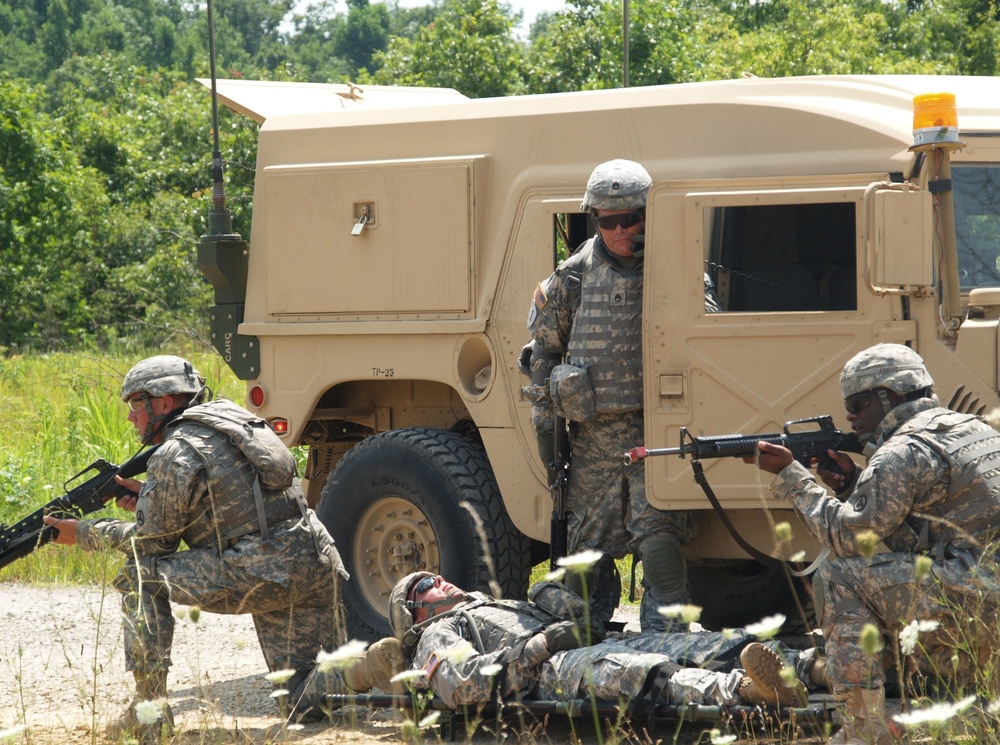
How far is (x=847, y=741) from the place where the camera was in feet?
14.1

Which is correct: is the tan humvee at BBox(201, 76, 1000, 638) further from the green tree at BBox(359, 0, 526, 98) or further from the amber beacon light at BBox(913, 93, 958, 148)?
the green tree at BBox(359, 0, 526, 98)

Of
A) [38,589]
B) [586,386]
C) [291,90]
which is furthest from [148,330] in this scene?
[586,386]

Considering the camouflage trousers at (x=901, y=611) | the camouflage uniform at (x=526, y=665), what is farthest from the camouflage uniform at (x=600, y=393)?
the camouflage trousers at (x=901, y=611)

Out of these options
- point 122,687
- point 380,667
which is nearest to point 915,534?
point 380,667

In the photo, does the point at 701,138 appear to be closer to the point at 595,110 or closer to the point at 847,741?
the point at 595,110

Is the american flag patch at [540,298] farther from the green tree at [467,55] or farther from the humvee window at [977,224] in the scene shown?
the green tree at [467,55]

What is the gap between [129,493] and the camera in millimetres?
5793

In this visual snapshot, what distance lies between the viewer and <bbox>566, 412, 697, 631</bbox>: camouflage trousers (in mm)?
5672

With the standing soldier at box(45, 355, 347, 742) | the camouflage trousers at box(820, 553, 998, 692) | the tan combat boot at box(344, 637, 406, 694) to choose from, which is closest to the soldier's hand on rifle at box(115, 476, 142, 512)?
the standing soldier at box(45, 355, 347, 742)

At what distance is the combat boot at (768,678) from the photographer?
452 centimetres

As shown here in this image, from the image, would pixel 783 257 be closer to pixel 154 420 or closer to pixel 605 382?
pixel 605 382

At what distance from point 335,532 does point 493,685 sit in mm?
1767

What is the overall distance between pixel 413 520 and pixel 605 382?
1.29m

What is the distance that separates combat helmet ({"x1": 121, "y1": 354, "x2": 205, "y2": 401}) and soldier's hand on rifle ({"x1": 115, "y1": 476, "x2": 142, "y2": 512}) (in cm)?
33
